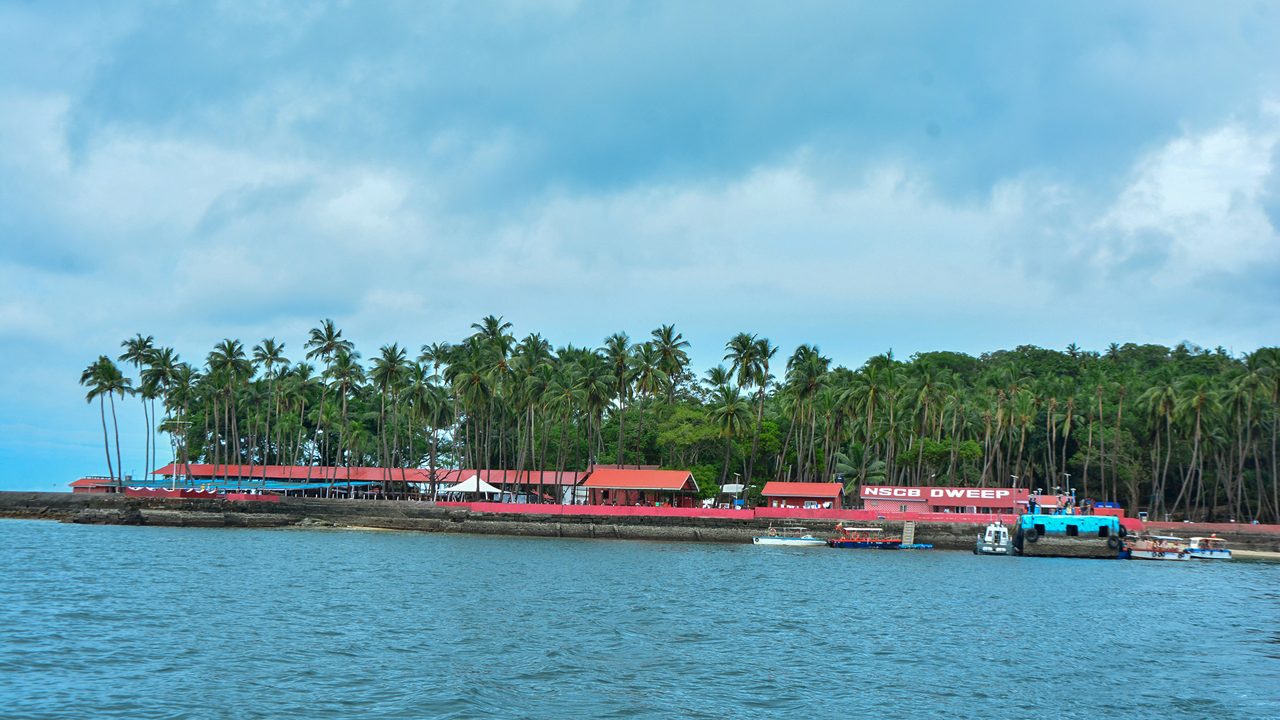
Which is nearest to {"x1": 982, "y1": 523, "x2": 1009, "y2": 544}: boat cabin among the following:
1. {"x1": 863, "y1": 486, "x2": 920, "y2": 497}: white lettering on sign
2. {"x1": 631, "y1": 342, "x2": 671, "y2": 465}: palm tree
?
{"x1": 863, "y1": 486, "x2": 920, "y2": 497}: white lettering on sign

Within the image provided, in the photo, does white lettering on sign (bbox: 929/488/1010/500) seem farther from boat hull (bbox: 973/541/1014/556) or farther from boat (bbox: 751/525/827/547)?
boat (bbox: 751/525/827/547)

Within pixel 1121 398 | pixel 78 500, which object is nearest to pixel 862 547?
pixel 1121 398

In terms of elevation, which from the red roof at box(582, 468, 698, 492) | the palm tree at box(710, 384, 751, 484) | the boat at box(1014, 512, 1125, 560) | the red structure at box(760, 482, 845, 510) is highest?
the palm tree at box(710, 384, 751, 484)

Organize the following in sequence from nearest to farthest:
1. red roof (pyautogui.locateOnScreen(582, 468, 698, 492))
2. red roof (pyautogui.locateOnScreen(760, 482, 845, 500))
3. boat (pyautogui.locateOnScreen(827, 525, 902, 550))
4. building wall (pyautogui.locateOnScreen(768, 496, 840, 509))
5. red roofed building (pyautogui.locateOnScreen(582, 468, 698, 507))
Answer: boat (pyautogui.locateOnScreen(827, 525, 902, 550))
red roof (pyautogui.locateOnScreen(760, 482, 845, 500))
building wall (pyautogui.locateOnScreen(768, 496, 840, 509))
red roof (pyautogui.locateOnScreen(582, 468, 698, 492))
red roofed building (pyautogui.locateOnScreen(582, 468, 698, 507))

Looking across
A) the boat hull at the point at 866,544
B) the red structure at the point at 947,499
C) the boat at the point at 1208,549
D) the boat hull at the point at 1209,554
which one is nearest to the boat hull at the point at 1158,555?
the boat hull at the point at 1209,554

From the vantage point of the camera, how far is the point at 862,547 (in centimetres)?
7769

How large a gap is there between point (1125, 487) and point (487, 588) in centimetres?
8618

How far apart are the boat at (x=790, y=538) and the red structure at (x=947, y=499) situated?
9.24 meters

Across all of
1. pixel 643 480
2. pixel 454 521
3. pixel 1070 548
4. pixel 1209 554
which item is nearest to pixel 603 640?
pixel 1070 548

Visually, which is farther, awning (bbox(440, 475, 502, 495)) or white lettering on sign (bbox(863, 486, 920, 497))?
awning (bbox(440, 475, 502, 495))

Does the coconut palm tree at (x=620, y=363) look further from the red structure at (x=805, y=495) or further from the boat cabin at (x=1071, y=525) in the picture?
the boat cabin at (x=1071, y=525)

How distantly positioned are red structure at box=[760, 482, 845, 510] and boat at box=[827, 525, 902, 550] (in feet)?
28.6

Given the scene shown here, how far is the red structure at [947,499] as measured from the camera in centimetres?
8381

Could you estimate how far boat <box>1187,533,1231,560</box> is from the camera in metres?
74.6
